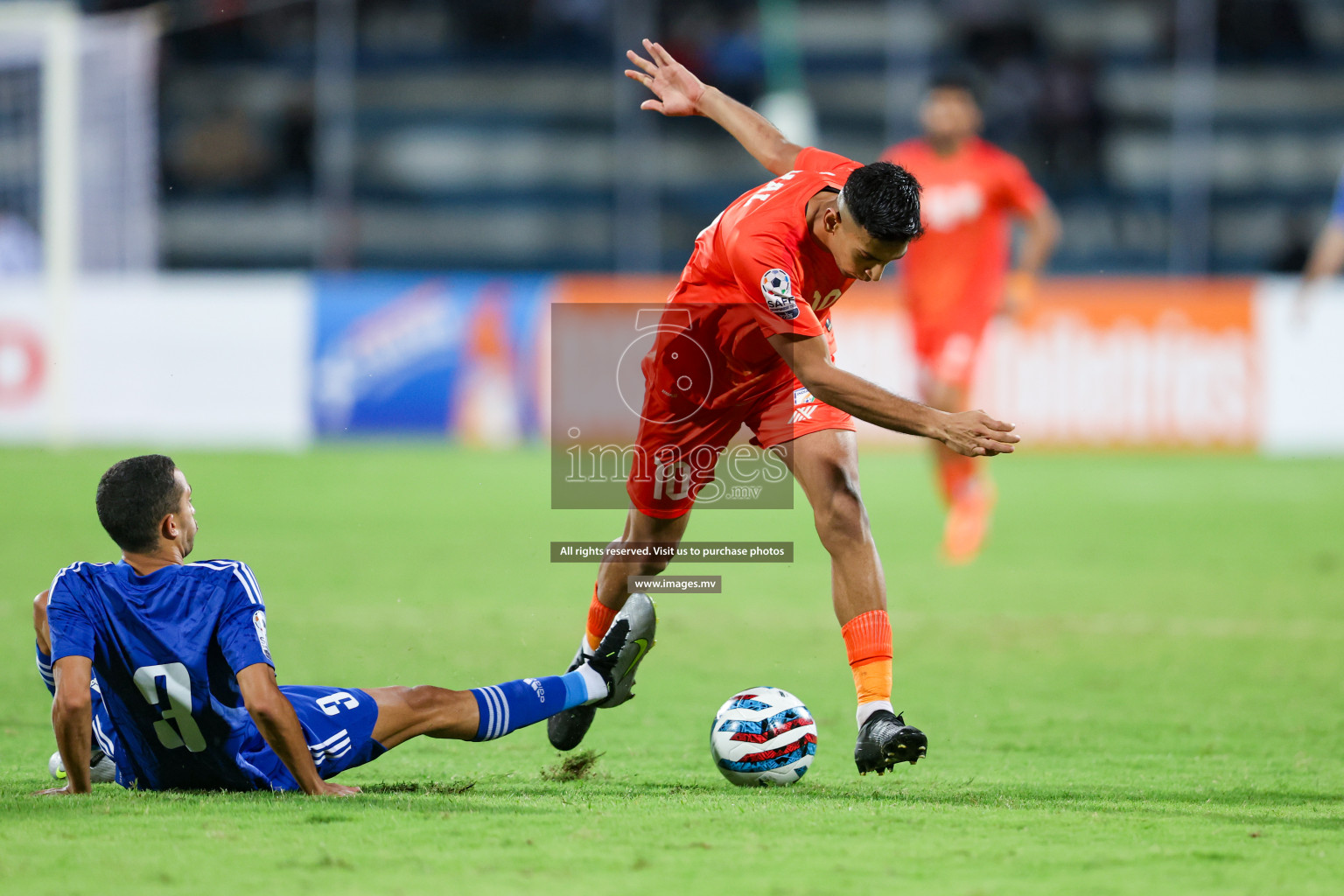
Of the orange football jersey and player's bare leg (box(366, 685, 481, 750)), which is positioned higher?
the orange football jersey

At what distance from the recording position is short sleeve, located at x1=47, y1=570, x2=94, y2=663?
12.1 feet

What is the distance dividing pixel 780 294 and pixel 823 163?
30.8 inches

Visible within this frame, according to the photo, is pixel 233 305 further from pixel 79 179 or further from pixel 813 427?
pixel 813 427

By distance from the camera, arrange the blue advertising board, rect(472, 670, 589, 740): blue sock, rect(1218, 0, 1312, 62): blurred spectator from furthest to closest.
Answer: rect(1218, 0, 1312, 62): blurred spectator, the blue advertising board, rect(472, 670, 589, 740): blue sock

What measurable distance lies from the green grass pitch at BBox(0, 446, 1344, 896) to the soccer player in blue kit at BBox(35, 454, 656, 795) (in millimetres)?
111

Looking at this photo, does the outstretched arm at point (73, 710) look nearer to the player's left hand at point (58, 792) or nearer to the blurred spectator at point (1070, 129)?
the player's left hand at point (58, 792)

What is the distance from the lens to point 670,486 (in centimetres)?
507

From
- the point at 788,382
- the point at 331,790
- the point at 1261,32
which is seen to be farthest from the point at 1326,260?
the point at 331,790

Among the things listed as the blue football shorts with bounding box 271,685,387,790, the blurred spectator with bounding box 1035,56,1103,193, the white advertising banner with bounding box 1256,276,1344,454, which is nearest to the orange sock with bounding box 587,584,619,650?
the blue football shorts with bounding box 271,685,387,790

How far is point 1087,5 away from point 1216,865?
17.8 m

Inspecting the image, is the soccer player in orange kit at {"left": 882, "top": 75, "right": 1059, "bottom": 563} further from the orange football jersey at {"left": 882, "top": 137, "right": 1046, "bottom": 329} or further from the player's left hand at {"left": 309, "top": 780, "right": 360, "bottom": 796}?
the player's left hand at {"left": 309, "top": 780, "right": 360, "bottom": 796}

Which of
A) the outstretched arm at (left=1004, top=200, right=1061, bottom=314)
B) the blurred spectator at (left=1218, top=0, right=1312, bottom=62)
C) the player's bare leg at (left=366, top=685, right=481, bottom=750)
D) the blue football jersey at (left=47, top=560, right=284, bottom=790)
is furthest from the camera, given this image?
the blurred spectator at (left=1218, top=0, right=1312, bottom=62)

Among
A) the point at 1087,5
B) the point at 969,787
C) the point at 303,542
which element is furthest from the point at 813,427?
the point at 1087,5

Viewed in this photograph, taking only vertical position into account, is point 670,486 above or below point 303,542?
above
